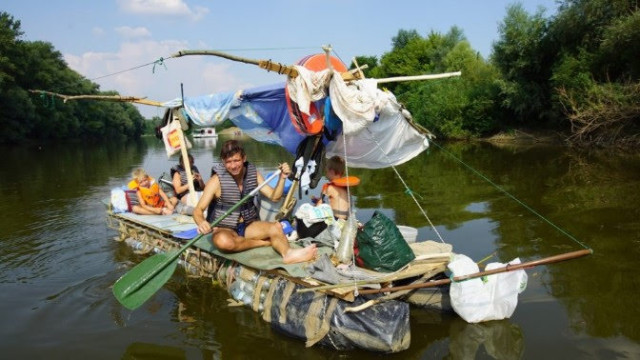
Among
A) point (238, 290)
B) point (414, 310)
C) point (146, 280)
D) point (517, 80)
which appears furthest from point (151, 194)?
point (517, 80)

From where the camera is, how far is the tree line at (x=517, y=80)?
Result: 24812 millimetres

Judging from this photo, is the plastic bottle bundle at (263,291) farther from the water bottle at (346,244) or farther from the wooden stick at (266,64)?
the wooden stick at (266,64)

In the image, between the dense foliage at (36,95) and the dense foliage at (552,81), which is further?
the dense foliage at (36,95)

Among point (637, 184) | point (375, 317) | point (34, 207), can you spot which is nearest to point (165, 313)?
point (375, 317)

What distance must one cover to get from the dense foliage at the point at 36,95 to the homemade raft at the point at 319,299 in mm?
32037

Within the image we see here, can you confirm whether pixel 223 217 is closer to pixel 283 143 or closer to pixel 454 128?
pixel 283 143

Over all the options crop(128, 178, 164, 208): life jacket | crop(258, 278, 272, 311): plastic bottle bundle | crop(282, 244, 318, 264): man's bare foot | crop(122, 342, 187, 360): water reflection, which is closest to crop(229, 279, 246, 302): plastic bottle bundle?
crop(258, 278, 272, 311): plastic bottle bundle

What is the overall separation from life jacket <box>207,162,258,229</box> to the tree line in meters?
5.58

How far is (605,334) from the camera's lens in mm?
5195

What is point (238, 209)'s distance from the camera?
20.9ft

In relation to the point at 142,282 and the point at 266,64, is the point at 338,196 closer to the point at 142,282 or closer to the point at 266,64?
the point at 266,64

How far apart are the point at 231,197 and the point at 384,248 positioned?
223 centimetres

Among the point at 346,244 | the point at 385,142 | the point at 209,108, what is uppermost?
the point at 209,108

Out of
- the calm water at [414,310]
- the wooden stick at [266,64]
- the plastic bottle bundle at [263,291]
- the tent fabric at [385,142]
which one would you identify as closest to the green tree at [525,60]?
the calm water at [414,310]
